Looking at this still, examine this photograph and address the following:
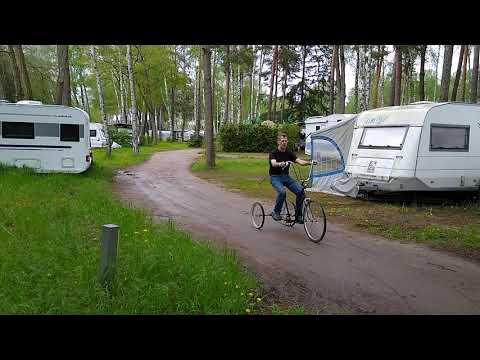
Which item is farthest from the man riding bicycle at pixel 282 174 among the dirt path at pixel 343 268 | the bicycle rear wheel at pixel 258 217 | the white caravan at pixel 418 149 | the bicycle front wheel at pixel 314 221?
the white caravan at pixel 418 149

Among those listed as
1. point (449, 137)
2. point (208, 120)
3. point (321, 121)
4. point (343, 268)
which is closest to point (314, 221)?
point (343, 268)

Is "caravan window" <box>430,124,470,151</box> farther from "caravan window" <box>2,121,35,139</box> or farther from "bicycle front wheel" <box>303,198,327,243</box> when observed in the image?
"caravan window" <box>2,121,35,139</box>

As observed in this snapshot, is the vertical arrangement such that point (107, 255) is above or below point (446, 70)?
below

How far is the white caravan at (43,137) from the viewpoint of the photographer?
52.5ft

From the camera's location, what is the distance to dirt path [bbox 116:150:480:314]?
527cm

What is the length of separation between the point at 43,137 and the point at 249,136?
20.7 m

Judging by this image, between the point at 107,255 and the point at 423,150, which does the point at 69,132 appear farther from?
the point at 107,255

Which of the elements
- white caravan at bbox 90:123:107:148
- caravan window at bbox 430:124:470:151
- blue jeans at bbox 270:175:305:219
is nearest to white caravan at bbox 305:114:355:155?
caravan window at bbox 430:124:470:151

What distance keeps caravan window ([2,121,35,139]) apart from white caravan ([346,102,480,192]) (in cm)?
1146

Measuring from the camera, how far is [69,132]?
16531mm

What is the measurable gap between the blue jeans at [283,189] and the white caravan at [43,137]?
10263mm

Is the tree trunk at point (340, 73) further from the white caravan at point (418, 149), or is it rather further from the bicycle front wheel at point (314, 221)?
the bicycle front wheel at point (314, 221)
